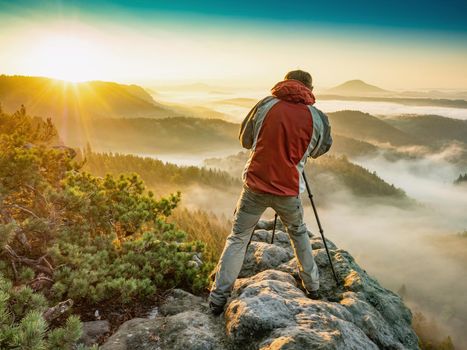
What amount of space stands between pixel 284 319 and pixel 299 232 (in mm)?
1519

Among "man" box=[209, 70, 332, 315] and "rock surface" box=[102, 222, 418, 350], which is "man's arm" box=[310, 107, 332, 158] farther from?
"rock surface" box=[102, 222, 418, 350]

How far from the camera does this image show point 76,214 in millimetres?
9164

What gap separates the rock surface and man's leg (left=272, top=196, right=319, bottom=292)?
33 cm

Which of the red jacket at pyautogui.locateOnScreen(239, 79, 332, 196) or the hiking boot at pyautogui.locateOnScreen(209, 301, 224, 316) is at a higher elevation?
the red jacket at pyautogui.locateOnScreen(239, 79, 332, 196)

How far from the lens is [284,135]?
18.6 feet

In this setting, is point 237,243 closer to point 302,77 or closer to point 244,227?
point 244,227

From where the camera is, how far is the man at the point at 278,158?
5664 mm

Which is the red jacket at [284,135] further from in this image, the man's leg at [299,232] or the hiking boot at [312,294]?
the hiking boot at [312,294]

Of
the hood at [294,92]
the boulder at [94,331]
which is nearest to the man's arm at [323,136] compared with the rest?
the hood at [294,92]

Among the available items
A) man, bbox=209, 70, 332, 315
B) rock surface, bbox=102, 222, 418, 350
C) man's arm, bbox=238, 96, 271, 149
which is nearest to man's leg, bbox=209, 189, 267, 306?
man, bbox=209, 70, 332, 315

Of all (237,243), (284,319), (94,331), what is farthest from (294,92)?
(94,331)

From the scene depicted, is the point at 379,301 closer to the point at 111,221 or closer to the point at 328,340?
the point at 328,340

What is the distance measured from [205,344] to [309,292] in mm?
2378

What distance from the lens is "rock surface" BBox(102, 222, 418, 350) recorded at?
5008 mm
